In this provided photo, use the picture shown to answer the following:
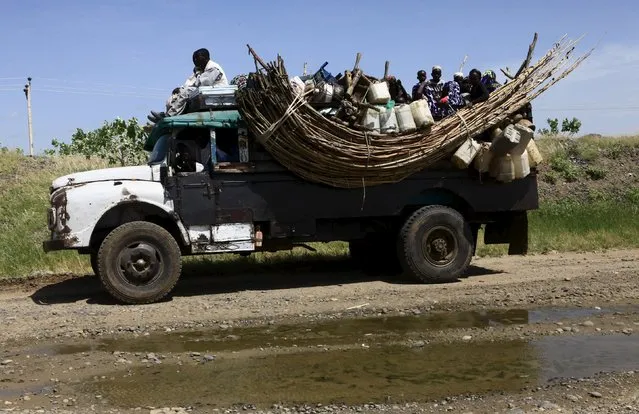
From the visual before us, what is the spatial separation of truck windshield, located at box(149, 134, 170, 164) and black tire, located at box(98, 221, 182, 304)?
895 millimetres

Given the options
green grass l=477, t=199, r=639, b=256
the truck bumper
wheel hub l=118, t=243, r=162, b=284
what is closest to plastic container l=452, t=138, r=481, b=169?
green grass l=477, t=199, r=639, b=256

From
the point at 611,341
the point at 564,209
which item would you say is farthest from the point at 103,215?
the point at 564,209

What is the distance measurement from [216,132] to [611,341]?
5.27 meters

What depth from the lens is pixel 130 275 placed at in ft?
29.6

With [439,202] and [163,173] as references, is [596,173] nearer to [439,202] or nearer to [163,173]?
[439,202]

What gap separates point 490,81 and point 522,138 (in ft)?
3.94

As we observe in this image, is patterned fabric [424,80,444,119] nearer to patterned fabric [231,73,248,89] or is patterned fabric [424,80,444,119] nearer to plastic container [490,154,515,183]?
plastic container [490,154,515,183]

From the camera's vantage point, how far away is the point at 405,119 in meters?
9.77

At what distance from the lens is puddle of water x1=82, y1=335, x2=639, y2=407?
5.44m

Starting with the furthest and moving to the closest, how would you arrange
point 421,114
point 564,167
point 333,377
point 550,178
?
point 564,167 < point 550,178 < point 421,114 < point 333,377

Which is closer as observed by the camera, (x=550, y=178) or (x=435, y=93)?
(x=435, y=93)

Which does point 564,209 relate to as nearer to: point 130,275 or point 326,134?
point 326,134

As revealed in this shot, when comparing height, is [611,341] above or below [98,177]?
below

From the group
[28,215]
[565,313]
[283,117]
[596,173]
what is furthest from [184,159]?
[596,173]
